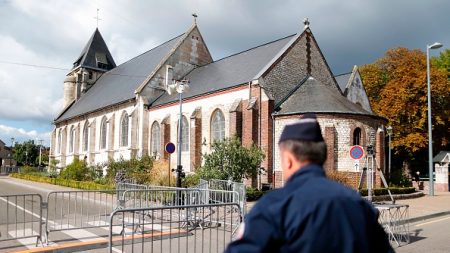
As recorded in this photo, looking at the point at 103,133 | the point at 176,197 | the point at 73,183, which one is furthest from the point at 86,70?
the point at 176,197

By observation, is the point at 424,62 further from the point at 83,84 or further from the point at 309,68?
the point at 83,84

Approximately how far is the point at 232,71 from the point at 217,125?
4.27 meters

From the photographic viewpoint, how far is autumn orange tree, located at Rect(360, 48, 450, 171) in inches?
1394

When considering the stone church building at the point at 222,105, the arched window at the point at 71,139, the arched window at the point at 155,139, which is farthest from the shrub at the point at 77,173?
the arched window at the point at 71,139

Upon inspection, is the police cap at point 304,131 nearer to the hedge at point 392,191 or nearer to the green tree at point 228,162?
the green tree at point 228,162

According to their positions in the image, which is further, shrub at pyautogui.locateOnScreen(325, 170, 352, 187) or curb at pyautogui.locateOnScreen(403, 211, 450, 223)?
shrub at pyautogui.locateOnScreen(325, 170, 352, 187)

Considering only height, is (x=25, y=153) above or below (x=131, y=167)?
above

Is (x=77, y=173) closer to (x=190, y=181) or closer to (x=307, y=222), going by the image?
(x=190, y=181)

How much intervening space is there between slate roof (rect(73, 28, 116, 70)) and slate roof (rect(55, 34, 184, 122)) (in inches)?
83.9

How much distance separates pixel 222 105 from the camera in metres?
25.6

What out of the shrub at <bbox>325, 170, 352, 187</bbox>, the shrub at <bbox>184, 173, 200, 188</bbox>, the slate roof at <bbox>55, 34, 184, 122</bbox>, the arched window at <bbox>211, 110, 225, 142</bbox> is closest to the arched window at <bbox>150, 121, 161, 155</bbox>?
the slate roof at <bbox>55, 34, 184, 122</bbox>

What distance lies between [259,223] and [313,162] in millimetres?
477

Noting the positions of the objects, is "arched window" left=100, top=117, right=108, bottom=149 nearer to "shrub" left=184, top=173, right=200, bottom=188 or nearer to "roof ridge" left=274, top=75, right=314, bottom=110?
"roof ridge" left=274, top=75, right=314, bottom=110

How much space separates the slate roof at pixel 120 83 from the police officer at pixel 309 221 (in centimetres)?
3183
